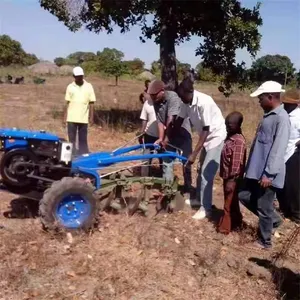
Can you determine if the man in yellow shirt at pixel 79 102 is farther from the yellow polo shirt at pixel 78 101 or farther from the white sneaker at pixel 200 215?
the white sneaker at pixel 200 215

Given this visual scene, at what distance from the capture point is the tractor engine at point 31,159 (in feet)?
15.8

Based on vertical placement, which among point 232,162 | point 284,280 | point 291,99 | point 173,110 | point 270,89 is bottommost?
point 284,280

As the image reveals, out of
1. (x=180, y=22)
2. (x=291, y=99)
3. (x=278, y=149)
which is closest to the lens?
(x=278, y=149)

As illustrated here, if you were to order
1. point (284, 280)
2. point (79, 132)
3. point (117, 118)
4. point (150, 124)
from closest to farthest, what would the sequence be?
point (284, 280)
point (150, 124)
point (79, 132)
point (117, 118)

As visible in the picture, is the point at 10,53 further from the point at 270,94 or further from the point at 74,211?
the point at 270,94

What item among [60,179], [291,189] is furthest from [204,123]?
[60,179]

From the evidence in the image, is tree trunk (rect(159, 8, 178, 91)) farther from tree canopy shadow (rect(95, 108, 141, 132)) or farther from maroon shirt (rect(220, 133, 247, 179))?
maroon shirt (rect(220, 133, 247, 179))

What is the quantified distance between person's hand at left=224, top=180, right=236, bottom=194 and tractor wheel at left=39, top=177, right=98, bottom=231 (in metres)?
1.45

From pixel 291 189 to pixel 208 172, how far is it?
0.97 m

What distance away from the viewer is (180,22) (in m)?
11.6

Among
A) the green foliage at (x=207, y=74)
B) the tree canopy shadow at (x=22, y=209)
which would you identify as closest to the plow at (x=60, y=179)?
the tree canopy shadow at (x=22, y=209)

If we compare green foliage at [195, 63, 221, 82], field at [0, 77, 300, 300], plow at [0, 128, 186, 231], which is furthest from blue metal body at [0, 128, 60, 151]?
green foliage at [195, 63, 221, 82]

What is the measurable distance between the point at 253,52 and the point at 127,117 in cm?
430

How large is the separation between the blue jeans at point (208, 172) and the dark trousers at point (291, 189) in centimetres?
80
